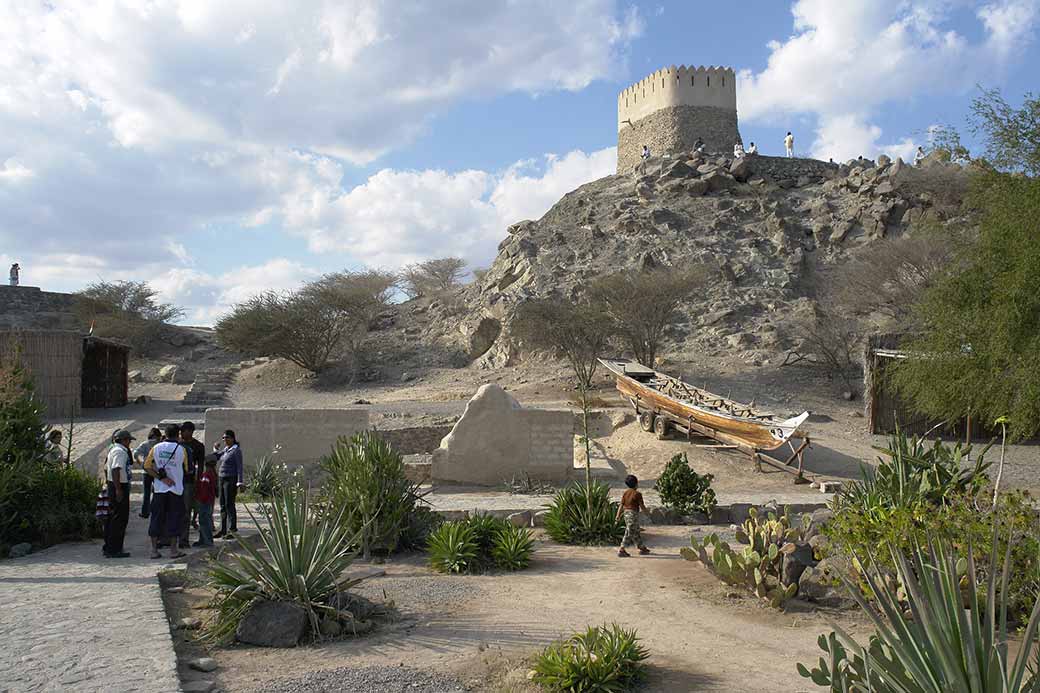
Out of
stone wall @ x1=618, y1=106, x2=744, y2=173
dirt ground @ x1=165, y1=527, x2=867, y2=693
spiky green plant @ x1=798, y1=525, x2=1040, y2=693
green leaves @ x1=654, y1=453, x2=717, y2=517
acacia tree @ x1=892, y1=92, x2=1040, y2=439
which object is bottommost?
dirt ground @ x1=165, y1=527, x2=867, y2=693

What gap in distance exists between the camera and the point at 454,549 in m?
8.25

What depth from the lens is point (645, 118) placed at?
54.2m

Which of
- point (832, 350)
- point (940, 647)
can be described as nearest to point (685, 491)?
point (940, 647)

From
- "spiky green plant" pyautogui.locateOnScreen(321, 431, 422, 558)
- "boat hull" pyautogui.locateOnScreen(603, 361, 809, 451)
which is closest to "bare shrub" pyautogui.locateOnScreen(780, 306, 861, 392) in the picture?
"boat hull" pyautogui.locateOnScreen(603, 361, 809, 451)

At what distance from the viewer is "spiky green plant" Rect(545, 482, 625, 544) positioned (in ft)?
32.7

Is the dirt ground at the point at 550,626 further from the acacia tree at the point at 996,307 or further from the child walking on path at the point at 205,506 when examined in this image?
the acacia tree at the point at 996,307

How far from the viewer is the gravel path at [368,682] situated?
5.00 m

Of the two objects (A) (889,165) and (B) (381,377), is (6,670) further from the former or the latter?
(A) (889,165)

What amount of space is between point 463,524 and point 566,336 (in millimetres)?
19895

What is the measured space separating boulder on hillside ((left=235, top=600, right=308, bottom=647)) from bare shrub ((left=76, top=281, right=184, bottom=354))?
36.6 m

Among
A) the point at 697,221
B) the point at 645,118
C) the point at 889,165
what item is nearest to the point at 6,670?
the point at 697,221

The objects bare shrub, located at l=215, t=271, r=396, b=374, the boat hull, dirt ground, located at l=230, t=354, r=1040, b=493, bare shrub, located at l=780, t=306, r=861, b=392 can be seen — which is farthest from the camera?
bare shrub, located at l=215, t=271, r=396, b=374

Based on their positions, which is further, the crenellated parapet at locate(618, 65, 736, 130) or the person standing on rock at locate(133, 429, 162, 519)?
the crenellated parapet at locate(618, 65, 736, 130)

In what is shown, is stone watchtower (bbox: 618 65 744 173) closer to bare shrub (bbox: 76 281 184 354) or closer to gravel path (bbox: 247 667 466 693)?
bare shrub (bbox: 76 281 184 354)
